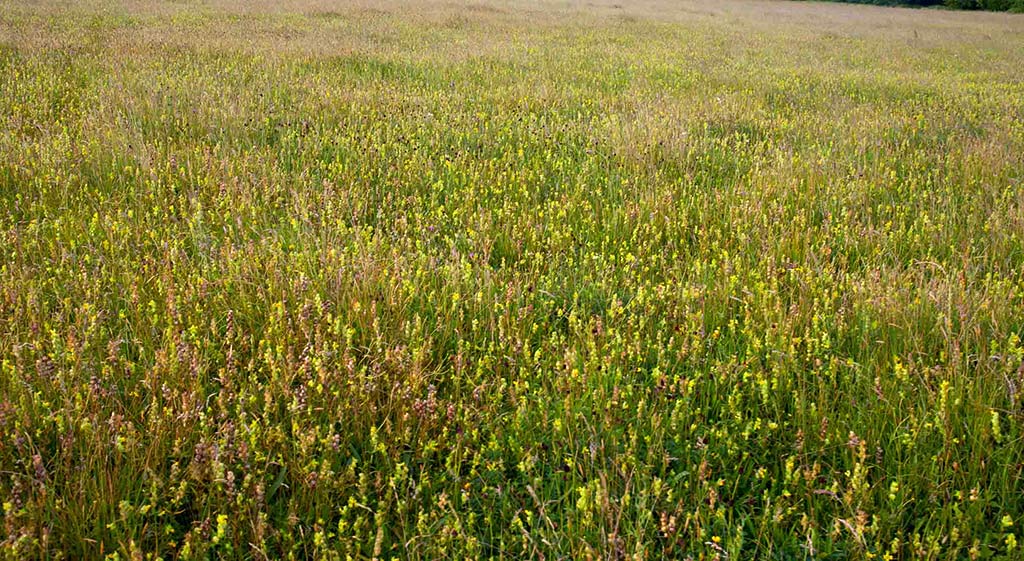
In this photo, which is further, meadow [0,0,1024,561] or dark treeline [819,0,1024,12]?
dark treeline [819,0,1024,12]

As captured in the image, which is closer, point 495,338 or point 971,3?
point 495,338

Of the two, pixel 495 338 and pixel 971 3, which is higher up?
pixel 971 3

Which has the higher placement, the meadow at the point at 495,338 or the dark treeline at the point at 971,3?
the dark treeline at the point at 971,3

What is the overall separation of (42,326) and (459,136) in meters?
3.82

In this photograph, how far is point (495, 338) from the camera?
9.12 ft

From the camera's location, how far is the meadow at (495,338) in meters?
1.89

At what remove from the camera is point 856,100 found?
9172 millimetres

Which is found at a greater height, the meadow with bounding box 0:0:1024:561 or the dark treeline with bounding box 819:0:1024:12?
the dark treeline with bounding box 819:0:1024:12

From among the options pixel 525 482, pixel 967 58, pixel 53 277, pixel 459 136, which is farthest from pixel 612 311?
pixel 967 58

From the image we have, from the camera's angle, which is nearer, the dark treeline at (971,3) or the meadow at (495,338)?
the meadow at (495,338)

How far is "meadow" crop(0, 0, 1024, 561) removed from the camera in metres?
1.89

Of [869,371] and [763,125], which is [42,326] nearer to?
[869,371]

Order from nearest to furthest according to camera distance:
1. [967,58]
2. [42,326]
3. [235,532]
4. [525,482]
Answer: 1. [235,532]
2. [525,482]
3. [42,326]
4. [967,58]

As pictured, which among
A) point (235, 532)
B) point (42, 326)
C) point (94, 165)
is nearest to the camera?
point (235, 532)
